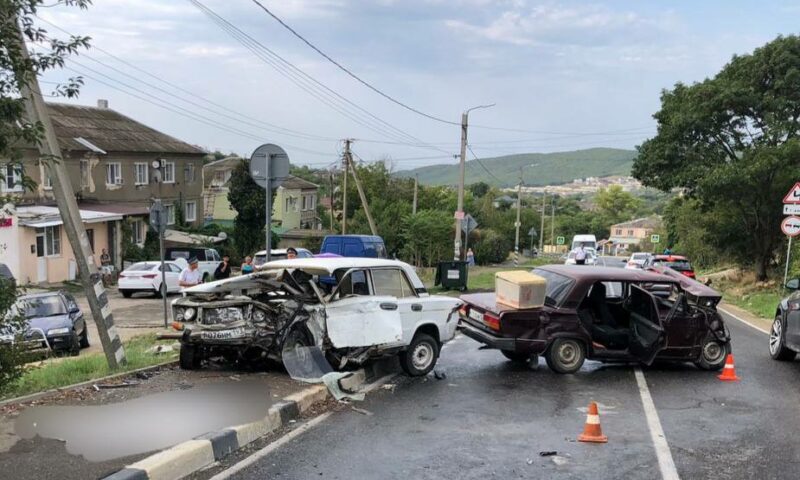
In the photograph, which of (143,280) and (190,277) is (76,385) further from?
(143,280)

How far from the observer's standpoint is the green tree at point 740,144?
25.7m

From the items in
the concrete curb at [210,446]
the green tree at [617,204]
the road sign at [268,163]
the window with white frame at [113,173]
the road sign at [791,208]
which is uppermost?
the green tree at [617,204]

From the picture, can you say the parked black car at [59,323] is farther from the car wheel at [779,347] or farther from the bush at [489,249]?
the bush at [489,249]

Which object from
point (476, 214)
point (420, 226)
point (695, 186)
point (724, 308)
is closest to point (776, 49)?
point (695, 186)

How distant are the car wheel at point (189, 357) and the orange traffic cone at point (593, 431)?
504 cm

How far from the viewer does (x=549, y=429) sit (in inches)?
290

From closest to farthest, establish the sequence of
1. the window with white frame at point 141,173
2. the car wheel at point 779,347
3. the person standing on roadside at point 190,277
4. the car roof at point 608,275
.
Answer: the car roof at point 608,275 → the car wheel at point 779,347 → the person standing on roadside at point 190,277 → the window with white frame at point 141,173

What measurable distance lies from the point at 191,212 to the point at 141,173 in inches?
261

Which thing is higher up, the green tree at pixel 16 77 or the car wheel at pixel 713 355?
the green tree at pixel 16 77

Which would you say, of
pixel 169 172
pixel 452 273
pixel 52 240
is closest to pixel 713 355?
pixel 452 273

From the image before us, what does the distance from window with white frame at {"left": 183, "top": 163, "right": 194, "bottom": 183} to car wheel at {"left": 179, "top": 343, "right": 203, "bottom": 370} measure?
35.3m

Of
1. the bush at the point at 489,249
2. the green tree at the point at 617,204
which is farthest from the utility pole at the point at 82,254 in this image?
the green tree at the point at 617,204

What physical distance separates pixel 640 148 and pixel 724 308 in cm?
997

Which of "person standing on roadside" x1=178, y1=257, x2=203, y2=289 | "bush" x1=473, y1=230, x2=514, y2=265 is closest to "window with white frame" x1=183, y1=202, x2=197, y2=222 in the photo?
"bush" x1=473, y1=230, x2=514, y2=265
